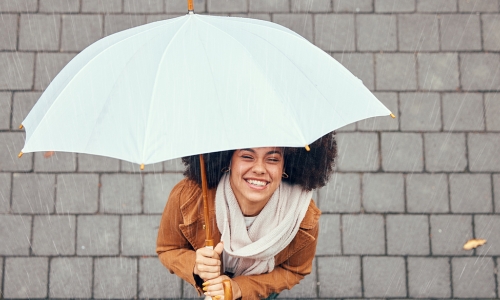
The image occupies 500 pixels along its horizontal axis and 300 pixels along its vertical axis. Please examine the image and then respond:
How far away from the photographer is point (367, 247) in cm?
435

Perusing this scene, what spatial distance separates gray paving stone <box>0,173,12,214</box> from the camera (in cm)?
437

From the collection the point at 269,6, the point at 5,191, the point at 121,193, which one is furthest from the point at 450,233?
the point at 5,191

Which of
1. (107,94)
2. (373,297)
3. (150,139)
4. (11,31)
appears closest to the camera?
(150,139)

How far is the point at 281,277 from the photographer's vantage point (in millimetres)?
3078

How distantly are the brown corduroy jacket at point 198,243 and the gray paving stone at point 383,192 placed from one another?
145 centimetres

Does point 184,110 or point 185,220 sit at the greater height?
point 184,110

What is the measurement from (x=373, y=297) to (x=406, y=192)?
2.62 feet

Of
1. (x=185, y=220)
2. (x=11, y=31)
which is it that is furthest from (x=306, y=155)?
(x=11, y=31)

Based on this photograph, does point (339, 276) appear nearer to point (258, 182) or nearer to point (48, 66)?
point (258, 182)

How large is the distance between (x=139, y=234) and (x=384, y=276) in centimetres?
176

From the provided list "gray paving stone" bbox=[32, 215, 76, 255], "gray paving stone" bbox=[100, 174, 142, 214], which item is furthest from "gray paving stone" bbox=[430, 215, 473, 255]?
"gray paving stone" bbox=[32, 215, 76, 255]

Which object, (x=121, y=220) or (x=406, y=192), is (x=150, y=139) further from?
(x=406, y=192)

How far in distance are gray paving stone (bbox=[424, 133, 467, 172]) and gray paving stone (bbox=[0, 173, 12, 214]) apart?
306 centimetres

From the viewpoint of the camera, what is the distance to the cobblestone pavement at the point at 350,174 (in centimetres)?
428
